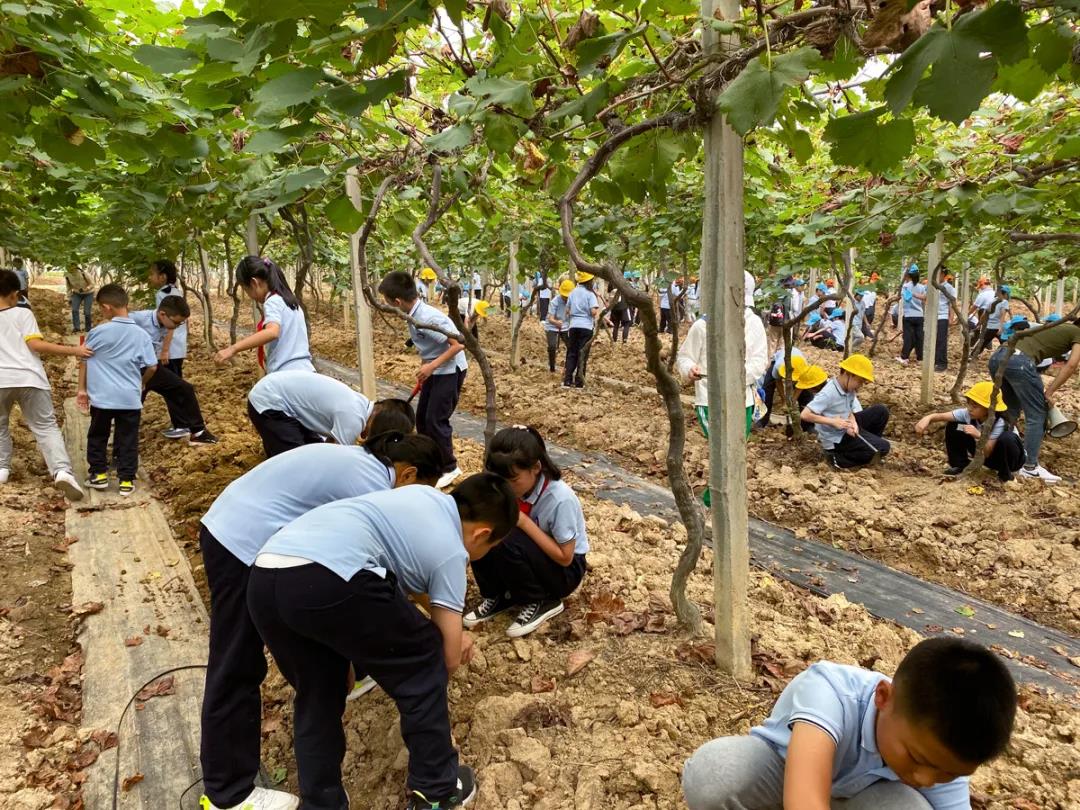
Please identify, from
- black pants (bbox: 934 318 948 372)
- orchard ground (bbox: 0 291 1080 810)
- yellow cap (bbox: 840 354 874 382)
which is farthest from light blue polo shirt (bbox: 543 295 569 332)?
black pants (bbox: 934 318 948 372)

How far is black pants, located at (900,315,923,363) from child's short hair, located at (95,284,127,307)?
12.7 m

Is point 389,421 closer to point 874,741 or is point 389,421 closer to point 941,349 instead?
point 874,741

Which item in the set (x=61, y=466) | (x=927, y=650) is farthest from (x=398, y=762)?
(x=61, y=466)

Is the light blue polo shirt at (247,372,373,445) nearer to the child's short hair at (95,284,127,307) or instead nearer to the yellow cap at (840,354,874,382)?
the child's short hair at (95,284,127,307)

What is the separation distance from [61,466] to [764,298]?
26.7 ft

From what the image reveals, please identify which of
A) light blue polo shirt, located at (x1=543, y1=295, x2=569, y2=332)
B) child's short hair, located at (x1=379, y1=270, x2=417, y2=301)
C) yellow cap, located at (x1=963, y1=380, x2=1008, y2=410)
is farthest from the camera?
light blue polo shirt, located at (x1=543, y1=295, x2=569, y2=332)

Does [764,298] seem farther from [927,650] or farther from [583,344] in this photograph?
[927,650]

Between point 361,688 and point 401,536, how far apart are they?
43.5 inches

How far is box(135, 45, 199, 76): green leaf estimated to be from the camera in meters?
1.36

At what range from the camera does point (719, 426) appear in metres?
2.15

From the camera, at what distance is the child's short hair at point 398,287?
430 cm

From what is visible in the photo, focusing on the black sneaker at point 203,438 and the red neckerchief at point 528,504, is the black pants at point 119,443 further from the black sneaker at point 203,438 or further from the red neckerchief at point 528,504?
the red neckerchief at point 528,504

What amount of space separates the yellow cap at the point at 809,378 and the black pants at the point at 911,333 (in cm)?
682

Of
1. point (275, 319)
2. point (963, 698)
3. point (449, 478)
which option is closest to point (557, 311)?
point (449, 478)
